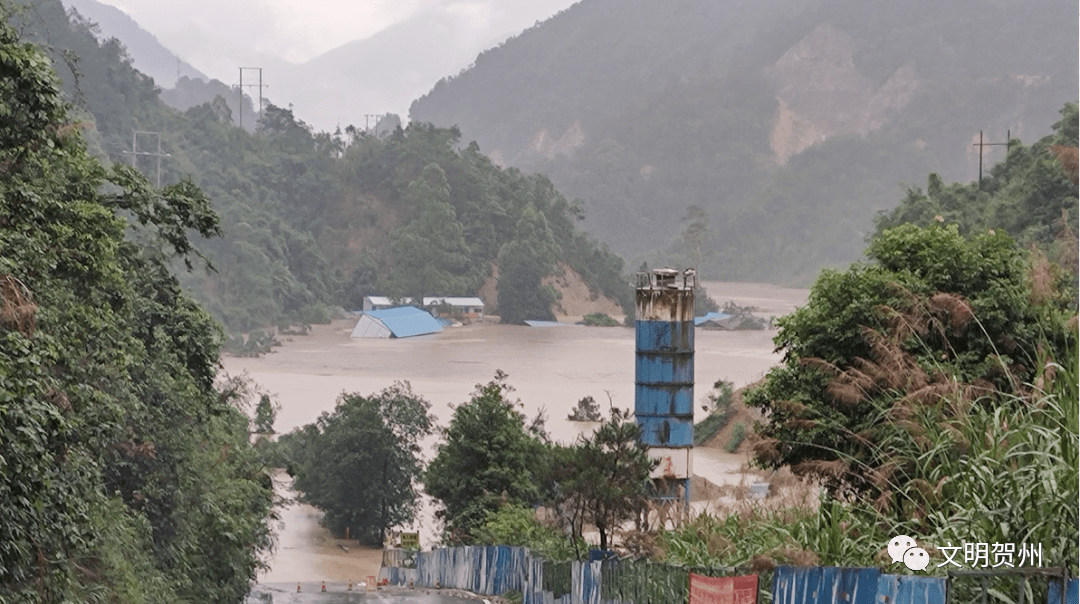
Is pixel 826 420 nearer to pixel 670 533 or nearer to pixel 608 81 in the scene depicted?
pixel 670 533

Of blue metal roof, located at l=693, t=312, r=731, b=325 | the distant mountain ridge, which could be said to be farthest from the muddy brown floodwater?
the distant mountain ridge

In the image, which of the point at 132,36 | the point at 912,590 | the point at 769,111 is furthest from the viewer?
the point at 769,111

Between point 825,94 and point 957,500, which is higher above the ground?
point 825,94

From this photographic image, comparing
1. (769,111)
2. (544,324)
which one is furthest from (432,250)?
(769,111)

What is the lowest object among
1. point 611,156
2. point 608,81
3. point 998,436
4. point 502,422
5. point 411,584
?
point 411,584

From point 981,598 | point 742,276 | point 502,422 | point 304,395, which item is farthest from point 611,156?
point 981,598

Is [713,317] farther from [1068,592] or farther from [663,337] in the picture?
[1068,592]

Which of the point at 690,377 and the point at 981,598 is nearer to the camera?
the point at 981,598
